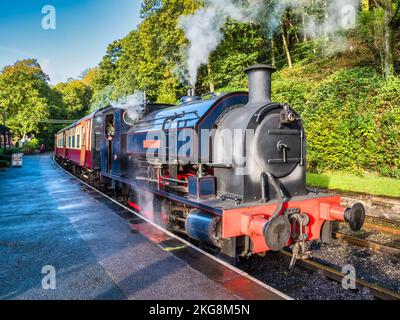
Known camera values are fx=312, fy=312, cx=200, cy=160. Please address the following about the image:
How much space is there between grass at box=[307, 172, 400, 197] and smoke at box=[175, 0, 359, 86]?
16.3ft

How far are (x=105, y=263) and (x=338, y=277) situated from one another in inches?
133

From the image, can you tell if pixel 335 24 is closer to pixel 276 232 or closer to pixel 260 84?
pixel 260 84

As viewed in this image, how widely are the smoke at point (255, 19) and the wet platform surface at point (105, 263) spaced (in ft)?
16.1

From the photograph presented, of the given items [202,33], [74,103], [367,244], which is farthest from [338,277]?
[74,103]

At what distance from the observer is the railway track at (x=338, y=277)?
3.95 meters

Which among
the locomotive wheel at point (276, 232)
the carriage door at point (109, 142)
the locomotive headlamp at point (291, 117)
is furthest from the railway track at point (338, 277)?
the carriage door at point (109, 142)

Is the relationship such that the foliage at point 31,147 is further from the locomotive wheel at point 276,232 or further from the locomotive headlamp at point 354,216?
the locomotive headlamp at point 354,216

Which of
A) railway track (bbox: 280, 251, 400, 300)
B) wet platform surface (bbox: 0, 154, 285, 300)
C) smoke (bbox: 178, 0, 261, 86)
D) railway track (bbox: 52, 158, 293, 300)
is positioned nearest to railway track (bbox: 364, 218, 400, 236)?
railway track (bbox: 280, 251, 400, 300)

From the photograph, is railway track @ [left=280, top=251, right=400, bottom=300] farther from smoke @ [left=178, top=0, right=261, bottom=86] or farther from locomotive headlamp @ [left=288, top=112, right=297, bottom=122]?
smoke @ [left=178, top=0, right=261, bottom=86]

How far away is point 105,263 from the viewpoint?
4613 mm

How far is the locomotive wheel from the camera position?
3858 mm

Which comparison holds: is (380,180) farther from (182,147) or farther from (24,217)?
(24,217)
